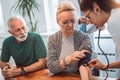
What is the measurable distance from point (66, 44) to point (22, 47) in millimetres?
605

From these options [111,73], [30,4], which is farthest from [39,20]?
[111,73]

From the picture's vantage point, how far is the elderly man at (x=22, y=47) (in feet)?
7.63

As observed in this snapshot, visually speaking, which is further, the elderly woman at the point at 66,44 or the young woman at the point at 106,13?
the elderly woman at the point at 66,44

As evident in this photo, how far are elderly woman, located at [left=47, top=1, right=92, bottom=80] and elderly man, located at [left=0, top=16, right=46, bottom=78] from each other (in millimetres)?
290

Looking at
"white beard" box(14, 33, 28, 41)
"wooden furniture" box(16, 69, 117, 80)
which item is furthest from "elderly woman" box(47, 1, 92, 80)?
"white beard" box(14, 33, 28, 41)

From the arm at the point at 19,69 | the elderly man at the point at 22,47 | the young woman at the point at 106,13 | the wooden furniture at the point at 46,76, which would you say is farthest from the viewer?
the elderly man at the point at 22,47

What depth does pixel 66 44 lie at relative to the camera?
6.66 ft

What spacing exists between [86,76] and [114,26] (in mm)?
500

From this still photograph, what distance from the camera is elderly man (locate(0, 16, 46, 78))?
2.32 metres

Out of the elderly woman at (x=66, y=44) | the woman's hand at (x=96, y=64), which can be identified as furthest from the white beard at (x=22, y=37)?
the woman's hand at (x=96, y=64)

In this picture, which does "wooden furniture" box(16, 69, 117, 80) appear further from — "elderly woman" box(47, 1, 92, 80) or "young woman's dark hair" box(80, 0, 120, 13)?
"young woman's dark hair" box(80, 0, 120, 13)

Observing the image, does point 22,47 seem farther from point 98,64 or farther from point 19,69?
point 98,64

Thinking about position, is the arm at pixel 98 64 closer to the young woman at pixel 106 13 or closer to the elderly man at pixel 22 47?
the young woman at pixel 106 13

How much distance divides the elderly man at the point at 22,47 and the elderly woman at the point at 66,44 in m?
0.29
